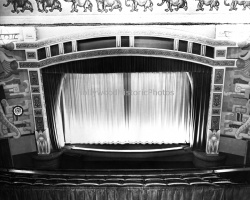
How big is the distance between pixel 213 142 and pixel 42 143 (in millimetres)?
5180

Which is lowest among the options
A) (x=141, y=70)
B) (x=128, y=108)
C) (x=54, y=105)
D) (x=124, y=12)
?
(x=128, y=108)

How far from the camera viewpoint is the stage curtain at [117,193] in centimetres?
688

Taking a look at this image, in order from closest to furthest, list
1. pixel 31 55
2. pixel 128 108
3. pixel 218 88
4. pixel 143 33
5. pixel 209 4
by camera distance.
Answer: pixel 209 4 < pixel 143 33 < pixel 31 55 < pixel 218 88 < pixel 128 108

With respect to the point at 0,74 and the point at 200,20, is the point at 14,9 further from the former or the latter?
the point at 200,20

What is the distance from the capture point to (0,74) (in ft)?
28.3

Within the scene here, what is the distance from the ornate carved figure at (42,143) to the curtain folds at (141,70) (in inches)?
15.5

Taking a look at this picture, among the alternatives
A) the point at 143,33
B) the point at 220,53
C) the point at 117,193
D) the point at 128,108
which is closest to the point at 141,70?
the point at 143,33

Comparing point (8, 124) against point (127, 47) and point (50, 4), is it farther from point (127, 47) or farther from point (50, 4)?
point (127, 47)

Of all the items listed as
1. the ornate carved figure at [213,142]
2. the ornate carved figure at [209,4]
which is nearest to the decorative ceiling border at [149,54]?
the ornate carved figure at [209,4]

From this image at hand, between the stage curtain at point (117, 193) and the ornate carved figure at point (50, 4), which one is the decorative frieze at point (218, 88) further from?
the ornate carved figure at point (50, 4)

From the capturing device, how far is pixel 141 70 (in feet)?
28.1

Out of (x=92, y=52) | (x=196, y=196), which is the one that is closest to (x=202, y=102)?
(x=196, y=196)

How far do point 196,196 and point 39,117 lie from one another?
5030mm

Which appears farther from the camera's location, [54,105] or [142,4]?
[54,105]
